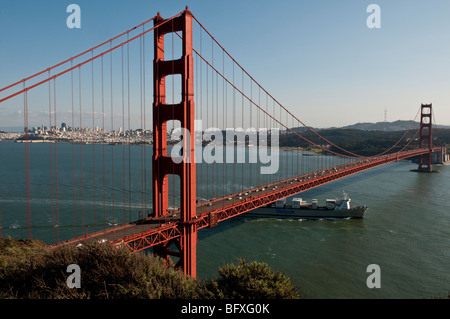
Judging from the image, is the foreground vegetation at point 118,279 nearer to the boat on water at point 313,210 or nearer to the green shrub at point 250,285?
the green shrub at point 250,285

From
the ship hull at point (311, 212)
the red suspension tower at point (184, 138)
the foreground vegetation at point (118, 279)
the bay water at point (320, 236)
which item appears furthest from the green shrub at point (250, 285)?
the ship hull at point (311, 212)

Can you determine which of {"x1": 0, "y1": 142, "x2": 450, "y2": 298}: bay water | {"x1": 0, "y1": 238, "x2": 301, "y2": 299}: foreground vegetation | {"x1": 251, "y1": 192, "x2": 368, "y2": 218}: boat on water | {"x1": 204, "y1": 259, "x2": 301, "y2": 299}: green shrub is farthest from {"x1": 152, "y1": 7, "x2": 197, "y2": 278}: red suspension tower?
{"x1": 251, "y1": 192, "x2": 368, "y2": 218}: boat on water

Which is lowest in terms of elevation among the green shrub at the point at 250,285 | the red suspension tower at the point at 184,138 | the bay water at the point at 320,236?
the bay water at the point at 320,236

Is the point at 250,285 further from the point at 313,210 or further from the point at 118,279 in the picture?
the point at 313,210

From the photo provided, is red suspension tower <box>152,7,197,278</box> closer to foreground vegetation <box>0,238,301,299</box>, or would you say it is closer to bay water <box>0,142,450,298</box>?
bay water <box>0,142,450,298</box>

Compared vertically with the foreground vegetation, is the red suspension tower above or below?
above

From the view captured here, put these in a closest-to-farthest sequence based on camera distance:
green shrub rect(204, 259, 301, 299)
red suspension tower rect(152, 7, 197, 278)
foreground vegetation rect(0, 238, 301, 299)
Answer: foreground vegetation rect(0, 238, 301, 299)
green shrub rect(204, 259, 301, 299)
red suspension tower rect(152, 7, 197, 278)
